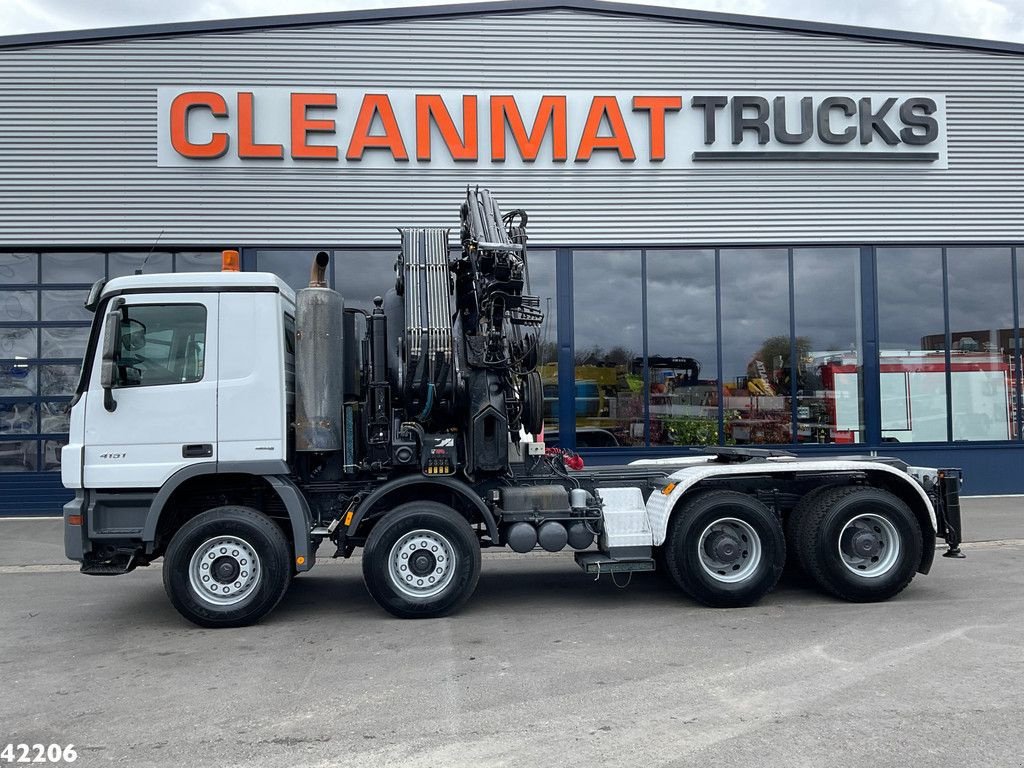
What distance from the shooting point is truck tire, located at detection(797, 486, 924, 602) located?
7664mm

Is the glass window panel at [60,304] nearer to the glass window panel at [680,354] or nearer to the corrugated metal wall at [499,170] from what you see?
the corrugated metal wall at [499,170]

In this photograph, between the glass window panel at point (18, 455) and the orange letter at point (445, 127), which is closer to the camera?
the glass window panel at point (18, 455)

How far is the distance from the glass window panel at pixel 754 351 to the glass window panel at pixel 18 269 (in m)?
11.5

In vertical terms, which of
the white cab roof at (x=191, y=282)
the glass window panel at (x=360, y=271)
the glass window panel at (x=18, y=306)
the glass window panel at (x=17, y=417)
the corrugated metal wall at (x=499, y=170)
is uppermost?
the corrugated metal wall at (x=499, y=170)

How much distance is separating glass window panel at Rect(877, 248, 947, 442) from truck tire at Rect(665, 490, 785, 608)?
8459 mm

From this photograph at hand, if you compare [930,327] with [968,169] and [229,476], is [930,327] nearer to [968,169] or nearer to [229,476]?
[968,169]

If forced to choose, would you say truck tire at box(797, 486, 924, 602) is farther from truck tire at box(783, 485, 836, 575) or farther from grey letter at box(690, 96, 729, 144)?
grey letter at box(690, 96, 729, 144)

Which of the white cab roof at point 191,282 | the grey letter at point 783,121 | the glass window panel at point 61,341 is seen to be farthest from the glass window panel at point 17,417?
the grey letter at point 783,121

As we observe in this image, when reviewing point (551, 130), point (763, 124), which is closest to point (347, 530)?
point (551, 130)

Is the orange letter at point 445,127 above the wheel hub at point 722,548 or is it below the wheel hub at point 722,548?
above

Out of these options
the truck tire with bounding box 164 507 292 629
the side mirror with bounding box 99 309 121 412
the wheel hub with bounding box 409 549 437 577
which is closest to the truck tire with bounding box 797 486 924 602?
the wheel hub with bounding box 409 549 437 577

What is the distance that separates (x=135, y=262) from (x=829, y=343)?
11.8 meters

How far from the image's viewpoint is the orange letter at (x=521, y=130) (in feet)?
46.9

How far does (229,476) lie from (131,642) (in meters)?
1.50
